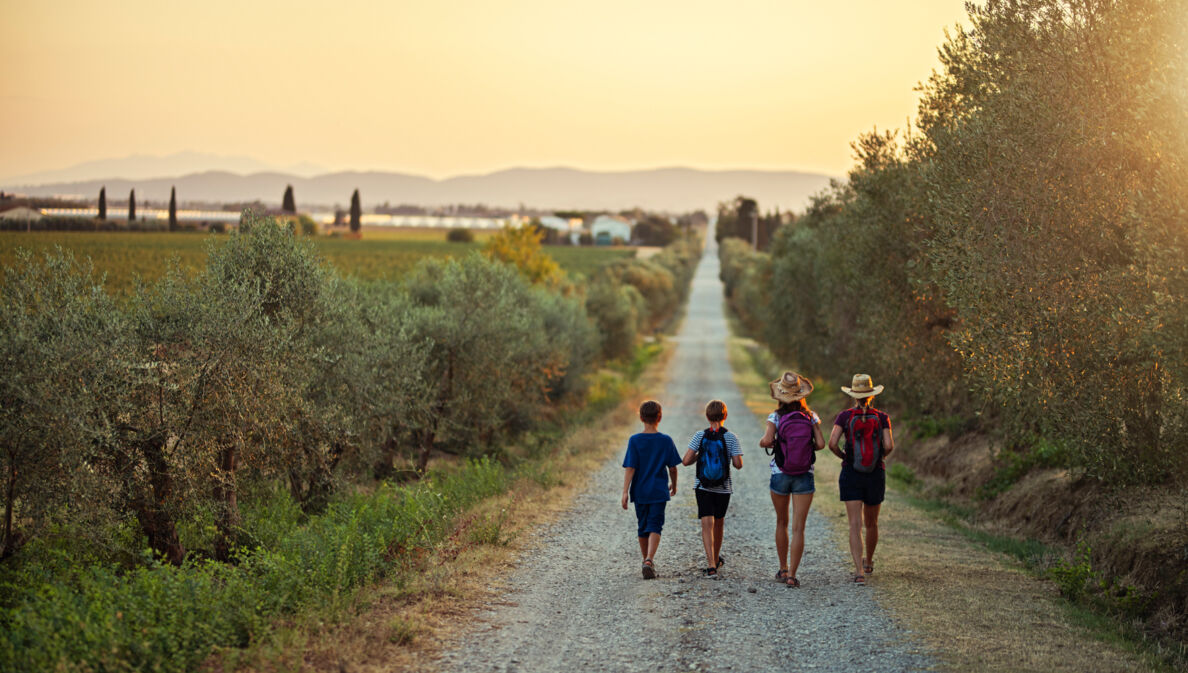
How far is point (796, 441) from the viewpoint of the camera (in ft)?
33.5

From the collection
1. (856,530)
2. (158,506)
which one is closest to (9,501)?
(158,506)

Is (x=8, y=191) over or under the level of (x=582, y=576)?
over

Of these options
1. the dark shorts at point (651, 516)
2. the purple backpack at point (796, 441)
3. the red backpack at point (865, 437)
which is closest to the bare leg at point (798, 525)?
the purple backpack at point (796, 441)

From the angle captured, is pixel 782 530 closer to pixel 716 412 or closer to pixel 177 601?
pixel 716 412

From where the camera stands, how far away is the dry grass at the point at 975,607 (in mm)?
8203

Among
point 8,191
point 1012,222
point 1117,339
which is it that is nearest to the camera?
point 1117,339

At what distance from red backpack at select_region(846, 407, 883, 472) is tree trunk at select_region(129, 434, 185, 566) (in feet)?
30.2

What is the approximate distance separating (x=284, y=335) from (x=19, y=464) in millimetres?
4517

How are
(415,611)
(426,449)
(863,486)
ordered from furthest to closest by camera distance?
(426,449) < (863,486) < (415,611)

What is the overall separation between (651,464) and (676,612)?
1.84m

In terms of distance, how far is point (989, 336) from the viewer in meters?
12.4

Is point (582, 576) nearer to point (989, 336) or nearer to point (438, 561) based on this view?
point (438, 561)

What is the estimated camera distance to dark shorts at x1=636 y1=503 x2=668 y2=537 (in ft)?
35.3

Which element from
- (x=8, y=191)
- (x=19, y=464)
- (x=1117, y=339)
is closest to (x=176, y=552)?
(x=19, y=464)
